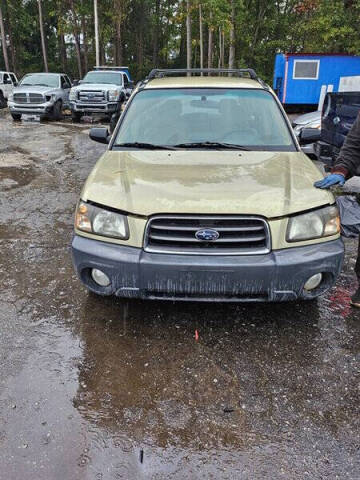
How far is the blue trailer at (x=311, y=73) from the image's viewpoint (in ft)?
64.3

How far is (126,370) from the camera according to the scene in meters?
2.83

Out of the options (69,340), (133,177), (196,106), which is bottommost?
(69,340)

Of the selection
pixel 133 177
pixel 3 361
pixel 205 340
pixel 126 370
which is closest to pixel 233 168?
pixel 133 177

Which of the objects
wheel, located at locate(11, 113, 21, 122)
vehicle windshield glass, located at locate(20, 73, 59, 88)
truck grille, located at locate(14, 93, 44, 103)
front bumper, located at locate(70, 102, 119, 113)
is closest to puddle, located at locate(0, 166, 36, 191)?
front bumper, located at locate(70, 102, 119, 113)

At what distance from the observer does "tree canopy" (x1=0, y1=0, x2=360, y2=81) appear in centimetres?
2170

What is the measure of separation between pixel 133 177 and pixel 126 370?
136 cm

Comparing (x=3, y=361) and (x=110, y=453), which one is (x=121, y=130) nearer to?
(x=3, y=361)

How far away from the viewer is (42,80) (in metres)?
17.6

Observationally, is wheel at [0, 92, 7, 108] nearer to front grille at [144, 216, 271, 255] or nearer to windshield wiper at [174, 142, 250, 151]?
windshield wiper at [174, 142, 250, 151]

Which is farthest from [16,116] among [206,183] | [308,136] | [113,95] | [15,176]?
[206,183]

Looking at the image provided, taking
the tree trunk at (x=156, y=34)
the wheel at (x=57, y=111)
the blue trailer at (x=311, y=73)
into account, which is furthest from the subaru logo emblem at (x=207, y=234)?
the tree trunk at (x=156, y=34)

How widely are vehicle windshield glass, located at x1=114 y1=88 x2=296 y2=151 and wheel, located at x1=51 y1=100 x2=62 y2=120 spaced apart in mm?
13383

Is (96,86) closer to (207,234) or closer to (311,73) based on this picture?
(311,73)

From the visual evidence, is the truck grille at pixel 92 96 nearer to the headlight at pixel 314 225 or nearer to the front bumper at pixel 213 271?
the front bumper at pixel 213 271
